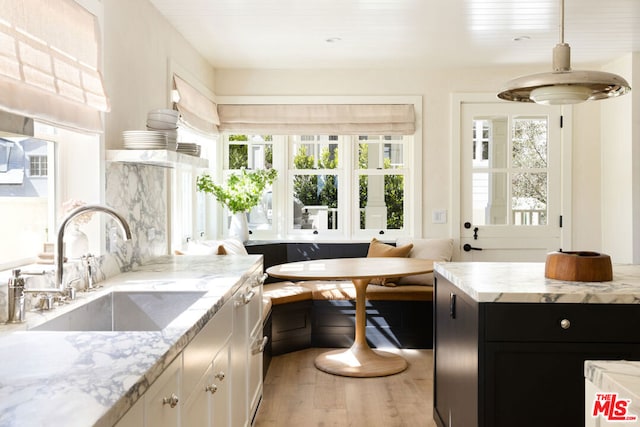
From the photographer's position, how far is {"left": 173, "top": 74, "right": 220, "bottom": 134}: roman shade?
14.4 feet

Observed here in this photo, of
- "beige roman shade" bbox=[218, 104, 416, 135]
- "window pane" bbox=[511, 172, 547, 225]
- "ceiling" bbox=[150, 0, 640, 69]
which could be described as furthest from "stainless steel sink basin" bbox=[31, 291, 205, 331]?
"window pane" bbox=[511, 172, 547, 225]

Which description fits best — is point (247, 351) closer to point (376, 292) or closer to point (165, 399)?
point (165, 399)

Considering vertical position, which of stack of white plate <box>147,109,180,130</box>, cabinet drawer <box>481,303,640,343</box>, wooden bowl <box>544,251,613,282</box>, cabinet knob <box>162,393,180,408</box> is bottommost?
cabinet knob <box>162,393,180,408</box>

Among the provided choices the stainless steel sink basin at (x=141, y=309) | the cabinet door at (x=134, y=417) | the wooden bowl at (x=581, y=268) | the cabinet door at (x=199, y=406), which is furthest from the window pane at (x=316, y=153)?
the cabinet door at (x=134, y=417)

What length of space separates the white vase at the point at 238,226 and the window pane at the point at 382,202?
1.15 metres

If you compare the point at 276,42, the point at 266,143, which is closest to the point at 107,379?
the point at 276,42

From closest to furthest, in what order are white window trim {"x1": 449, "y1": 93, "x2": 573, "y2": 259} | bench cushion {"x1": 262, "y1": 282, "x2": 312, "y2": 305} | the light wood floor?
the light wood floor → bench cushion {"x1": 262, "y1": 282, "x2": 312, "y2": 305} → white window trim {"x1": 449, "y1": 93, "x2": 573, "y2": 259}

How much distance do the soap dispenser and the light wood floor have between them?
183cm

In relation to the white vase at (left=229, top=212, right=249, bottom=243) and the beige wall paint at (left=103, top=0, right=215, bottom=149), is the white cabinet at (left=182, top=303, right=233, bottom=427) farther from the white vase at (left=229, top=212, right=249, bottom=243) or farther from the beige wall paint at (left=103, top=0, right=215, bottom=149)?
the white vase at (left=229, top=212, right=249, bottom=243)

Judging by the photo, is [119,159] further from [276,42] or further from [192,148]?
[276,42]

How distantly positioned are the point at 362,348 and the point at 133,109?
2379 mm

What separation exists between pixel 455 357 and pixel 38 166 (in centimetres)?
206

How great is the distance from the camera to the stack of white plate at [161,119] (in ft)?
11.1

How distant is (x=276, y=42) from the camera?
4.86 metres
